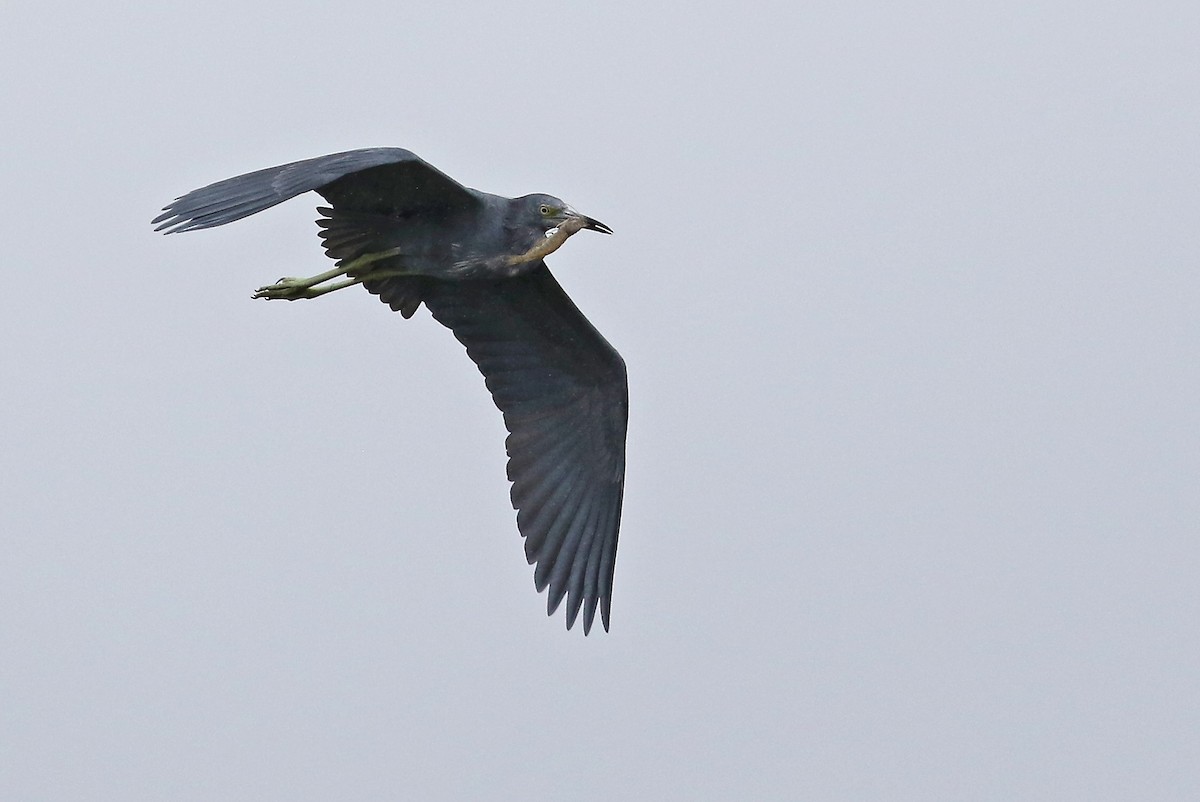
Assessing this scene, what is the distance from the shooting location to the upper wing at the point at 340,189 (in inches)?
309

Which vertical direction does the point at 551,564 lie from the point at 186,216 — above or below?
below

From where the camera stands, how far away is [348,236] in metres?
9.13

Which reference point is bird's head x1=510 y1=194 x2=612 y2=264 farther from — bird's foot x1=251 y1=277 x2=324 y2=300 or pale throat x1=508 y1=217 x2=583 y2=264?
bird's foot x1=251 y1=277 x2=324 y2=300

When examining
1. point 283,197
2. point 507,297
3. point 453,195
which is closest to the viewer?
point 283,197

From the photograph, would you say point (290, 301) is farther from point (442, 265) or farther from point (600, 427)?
point (600, 427)

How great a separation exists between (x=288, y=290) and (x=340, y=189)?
0.58 metres

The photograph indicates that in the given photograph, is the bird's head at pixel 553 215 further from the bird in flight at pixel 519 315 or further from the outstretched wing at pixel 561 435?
the outstretched wing at pixel 561 435

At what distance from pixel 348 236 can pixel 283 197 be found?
1.31 meters

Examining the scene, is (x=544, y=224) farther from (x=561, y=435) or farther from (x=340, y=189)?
(x=561, y=435)

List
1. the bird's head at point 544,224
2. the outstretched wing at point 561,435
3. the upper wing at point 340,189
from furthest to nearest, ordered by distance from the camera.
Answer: the outstretched wing at point 561,435 < the bird's head at point 544,224 < the upper wing at point 340,189

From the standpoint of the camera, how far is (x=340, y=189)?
8.92 m

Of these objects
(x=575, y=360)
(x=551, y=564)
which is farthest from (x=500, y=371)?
(x=551, y=564)

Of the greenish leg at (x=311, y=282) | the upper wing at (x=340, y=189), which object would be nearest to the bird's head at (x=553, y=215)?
the upper wing at (x=340, y=189)

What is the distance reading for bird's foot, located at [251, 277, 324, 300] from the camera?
9125 mm
